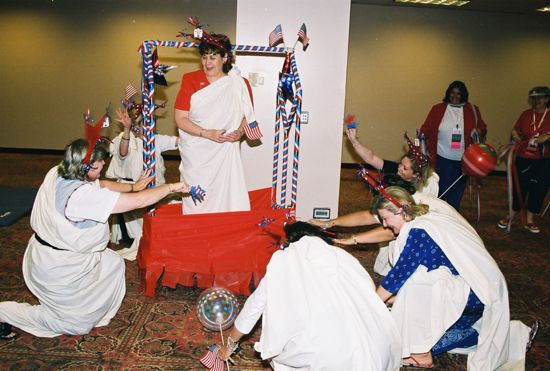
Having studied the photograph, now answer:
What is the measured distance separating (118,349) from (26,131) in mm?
6936

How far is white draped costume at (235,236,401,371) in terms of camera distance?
1938 millimetres

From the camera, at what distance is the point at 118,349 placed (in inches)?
110

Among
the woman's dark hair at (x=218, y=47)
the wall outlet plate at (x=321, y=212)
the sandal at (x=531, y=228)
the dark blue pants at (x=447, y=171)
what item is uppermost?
the woman's dark hair at (x=218, y=47)

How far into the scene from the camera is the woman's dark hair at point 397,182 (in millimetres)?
3232

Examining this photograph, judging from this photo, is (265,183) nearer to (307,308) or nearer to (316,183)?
(316,183)

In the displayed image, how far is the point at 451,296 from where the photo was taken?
2.61 metres

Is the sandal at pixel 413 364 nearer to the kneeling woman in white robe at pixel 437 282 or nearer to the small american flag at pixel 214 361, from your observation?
the kneeling woman in white robe at pixel 437 282

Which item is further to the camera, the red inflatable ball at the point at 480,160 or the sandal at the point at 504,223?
the sandal at the point at 504,223

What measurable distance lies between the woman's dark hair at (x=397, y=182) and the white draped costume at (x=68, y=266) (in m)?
1.70

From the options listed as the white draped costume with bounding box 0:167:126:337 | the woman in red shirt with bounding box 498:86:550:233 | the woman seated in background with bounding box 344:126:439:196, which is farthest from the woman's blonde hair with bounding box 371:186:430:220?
the woman in red shirt with bounding box 498:86:550:233

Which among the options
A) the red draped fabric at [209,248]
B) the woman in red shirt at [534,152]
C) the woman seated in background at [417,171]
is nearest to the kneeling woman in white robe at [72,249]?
the red draped fabric at [209,248]

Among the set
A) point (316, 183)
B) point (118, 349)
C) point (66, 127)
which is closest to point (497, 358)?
point (118, 349)

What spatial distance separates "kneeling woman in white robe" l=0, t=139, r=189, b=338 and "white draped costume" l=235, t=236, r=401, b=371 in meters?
1.07

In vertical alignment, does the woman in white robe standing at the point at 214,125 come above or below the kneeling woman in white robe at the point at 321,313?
above
